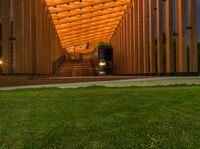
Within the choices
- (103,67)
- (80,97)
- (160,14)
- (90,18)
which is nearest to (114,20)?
(90,18)

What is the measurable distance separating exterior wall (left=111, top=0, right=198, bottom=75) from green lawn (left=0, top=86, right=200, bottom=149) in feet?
20.0

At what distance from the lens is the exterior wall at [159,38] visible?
10719 millimetres

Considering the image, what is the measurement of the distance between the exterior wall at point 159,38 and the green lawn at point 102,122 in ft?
20.0

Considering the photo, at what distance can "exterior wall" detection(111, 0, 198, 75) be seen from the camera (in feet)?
35.2

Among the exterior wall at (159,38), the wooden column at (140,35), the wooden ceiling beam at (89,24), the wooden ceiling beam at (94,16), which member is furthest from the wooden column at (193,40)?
the wooden ceiling beam at (89,24)

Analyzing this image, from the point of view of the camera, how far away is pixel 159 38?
13391mm

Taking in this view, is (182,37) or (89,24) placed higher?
(89,24)

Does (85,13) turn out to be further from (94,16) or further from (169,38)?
(169,38)

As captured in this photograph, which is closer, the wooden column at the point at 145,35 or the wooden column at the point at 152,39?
the wooden column at the point at 152,39

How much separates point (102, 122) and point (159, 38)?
10544 mm

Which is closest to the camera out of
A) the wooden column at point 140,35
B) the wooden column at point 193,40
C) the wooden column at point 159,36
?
the wooden column at point 193,40

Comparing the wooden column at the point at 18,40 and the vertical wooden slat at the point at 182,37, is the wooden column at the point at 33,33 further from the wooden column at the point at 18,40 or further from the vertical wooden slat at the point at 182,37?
the vertical wooden slat at the point at 182,37

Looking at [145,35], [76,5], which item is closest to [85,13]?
[76,5]

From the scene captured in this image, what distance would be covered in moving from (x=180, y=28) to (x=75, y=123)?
866cm
